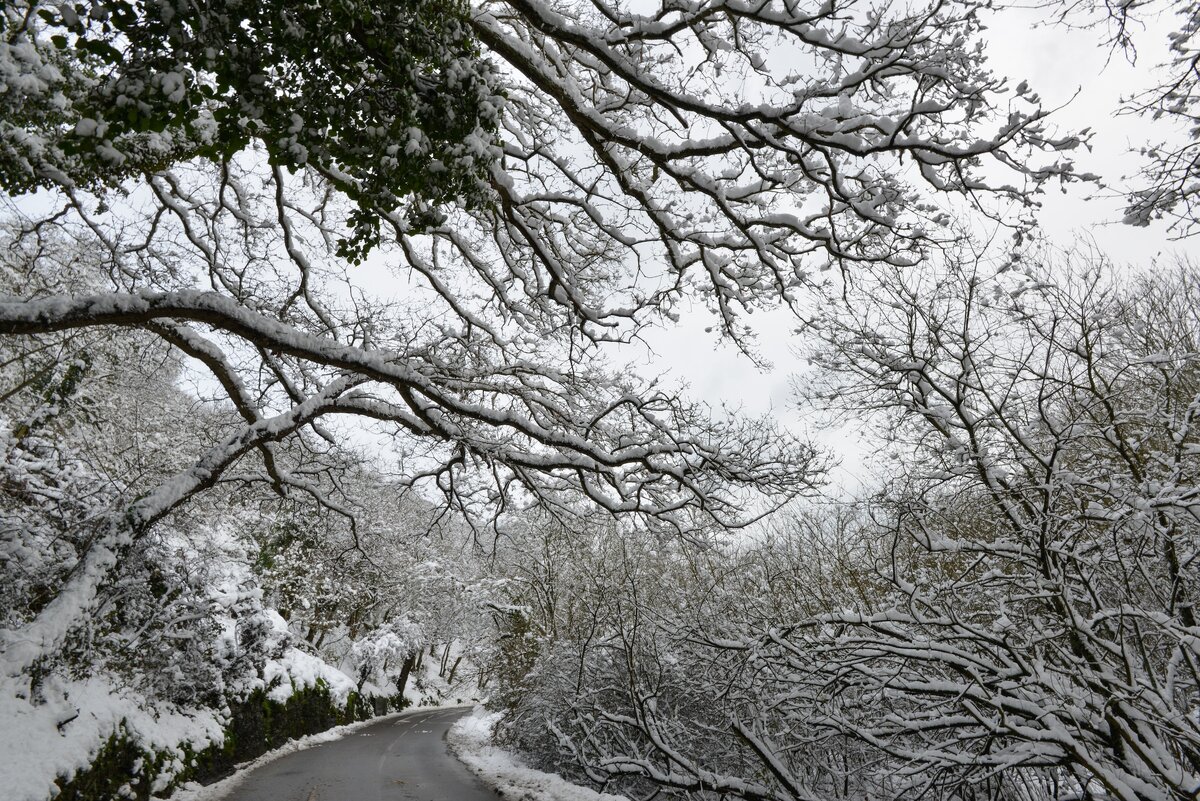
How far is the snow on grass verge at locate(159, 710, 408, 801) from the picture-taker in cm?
879

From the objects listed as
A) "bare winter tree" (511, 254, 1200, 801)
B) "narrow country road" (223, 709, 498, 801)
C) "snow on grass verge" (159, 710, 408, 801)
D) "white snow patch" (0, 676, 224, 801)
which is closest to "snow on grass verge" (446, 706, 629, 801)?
"narrow country road" (223, 709, 498, 801)

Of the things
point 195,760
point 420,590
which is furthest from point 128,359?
point 420,590

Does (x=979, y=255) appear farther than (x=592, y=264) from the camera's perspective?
No

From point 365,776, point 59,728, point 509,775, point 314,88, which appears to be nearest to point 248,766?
point 365,776

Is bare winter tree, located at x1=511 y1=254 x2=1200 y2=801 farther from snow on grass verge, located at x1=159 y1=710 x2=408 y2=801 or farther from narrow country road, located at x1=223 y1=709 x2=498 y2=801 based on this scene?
snow on grass verge, located at x1=159 y1=710 x2=408 y2=801

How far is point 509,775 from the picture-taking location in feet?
40.7

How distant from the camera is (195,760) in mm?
9570

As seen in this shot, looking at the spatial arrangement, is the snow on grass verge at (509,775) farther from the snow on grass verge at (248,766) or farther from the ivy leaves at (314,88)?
the ivy leaves at (314,88)

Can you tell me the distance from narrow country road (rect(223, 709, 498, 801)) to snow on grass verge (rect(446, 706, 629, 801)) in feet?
1.23

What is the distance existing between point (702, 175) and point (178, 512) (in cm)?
903

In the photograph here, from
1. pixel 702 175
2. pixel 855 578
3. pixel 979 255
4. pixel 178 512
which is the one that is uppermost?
pixel 702 175

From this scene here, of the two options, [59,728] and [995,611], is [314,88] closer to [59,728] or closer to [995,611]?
[995,611]

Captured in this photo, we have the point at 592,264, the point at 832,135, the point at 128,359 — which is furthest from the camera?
the point at 128,359

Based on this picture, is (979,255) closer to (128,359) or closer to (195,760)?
(195,760)
